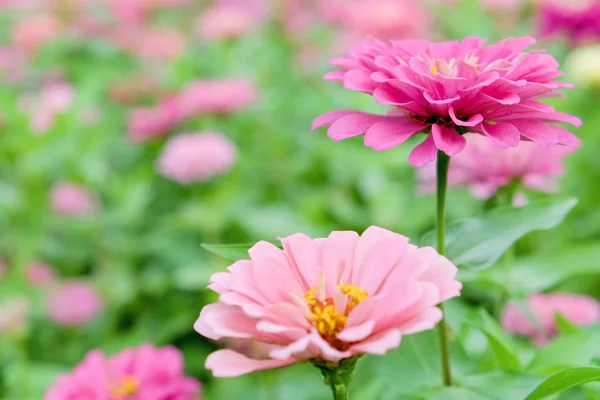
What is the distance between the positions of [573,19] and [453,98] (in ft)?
3.55

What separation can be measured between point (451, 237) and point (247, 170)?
32.9 inches

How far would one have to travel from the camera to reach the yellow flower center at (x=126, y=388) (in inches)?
23.7

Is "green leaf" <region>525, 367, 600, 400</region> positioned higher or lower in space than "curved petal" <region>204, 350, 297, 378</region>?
lower

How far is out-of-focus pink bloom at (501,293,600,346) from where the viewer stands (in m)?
0.81

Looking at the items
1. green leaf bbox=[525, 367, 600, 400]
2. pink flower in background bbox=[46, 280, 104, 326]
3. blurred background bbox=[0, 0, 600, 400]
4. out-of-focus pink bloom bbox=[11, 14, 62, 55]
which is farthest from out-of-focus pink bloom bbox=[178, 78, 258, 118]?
green leaf bbox=[525, 367, 600, 400]

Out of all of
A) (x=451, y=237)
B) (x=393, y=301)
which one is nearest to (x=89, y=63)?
(x=451, y=237)

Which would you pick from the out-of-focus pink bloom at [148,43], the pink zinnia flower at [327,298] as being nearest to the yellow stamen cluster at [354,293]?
the pink zinnia flower at [327,298]

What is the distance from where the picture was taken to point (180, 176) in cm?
113

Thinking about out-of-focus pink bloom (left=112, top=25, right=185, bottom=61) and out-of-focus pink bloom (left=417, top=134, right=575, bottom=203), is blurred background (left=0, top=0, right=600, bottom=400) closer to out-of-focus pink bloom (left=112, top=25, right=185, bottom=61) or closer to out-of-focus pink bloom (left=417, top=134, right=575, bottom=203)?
out-of-focus pink bloom (left=112, top=25, right=185, bottom=61)

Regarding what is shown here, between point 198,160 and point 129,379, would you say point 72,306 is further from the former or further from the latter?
point 129,379

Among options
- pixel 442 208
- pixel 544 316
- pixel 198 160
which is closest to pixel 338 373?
pixel 442 208

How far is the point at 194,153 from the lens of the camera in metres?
1.11

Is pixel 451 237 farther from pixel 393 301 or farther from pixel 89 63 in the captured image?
pixel 89 63

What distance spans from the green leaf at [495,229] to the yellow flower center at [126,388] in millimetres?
282
